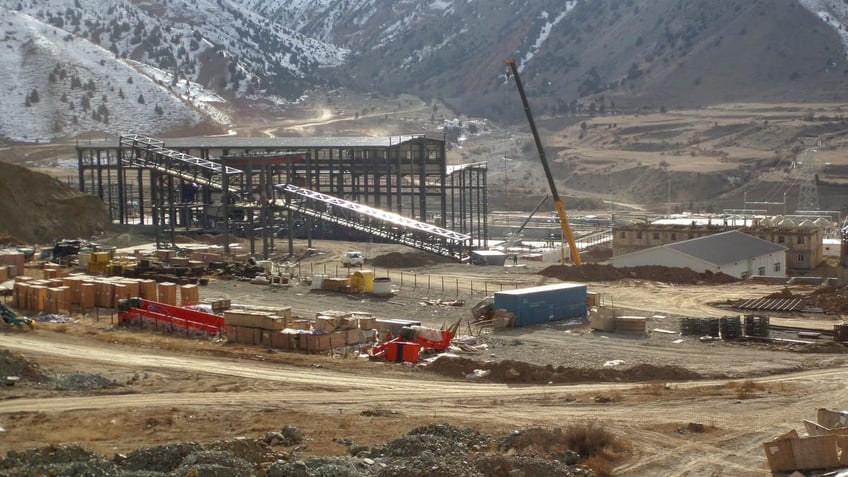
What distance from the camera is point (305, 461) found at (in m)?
17.0

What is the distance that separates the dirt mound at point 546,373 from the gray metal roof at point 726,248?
70.0ft

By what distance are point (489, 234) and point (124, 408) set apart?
58464mm

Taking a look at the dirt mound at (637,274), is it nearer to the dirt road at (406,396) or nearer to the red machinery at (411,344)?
the dirt road at (406,396)

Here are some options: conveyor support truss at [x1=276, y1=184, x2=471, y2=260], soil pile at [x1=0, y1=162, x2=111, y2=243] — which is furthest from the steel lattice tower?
soil pile at [x1=0, y1=162, x2=111, y2=243]

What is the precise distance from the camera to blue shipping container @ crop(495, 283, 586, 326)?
108 feet

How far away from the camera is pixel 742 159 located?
10269cm

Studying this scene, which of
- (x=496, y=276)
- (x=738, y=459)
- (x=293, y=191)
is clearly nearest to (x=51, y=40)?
(x=293, y=191)

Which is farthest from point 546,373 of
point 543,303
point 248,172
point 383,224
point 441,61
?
point 441,61

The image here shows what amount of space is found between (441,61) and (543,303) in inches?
6218

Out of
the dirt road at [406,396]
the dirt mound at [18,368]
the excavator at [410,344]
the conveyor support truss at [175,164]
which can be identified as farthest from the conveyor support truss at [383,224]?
the dirt mound at [18,368]

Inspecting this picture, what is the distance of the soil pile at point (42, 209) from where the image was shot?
54.2 m

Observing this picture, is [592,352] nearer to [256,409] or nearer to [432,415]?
[432,415]

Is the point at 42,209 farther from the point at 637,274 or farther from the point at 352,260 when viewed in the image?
the point at 637,274

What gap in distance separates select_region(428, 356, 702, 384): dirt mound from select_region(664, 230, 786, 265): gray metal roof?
21324mm
